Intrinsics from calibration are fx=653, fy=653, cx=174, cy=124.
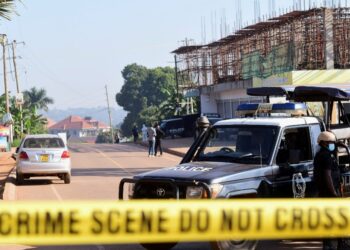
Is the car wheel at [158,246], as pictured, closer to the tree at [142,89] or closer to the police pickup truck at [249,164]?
the police pickup truck at [249,164]

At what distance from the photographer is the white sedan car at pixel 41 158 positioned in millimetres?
18031

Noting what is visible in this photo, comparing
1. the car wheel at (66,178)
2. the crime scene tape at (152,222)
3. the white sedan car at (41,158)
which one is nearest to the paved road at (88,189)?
the car wheel at (66,178)

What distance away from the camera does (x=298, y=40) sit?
1537 inches

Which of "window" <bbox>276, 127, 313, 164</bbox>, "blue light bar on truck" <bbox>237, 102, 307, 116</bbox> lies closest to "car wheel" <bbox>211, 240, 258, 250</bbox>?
"window" <bbox>276, 127, 313, 164</bbox>

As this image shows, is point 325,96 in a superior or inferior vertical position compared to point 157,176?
superior

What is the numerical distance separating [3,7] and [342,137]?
788cm

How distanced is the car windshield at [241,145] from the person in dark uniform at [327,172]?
3.42ft

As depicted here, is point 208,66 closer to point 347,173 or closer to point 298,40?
point 298,40

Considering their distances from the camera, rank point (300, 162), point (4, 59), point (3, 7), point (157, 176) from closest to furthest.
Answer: point (157, 176) → point (300, 162) → point (3, 7) → point (4, 59)

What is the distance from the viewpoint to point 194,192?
8016 mm

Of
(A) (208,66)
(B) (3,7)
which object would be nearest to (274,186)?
(B) (3,7)

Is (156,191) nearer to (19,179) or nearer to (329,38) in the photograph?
(19,179)

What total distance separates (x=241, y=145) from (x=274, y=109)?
1.43m

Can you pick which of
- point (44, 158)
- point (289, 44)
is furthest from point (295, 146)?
point (289, 44)
